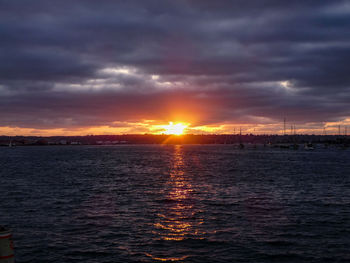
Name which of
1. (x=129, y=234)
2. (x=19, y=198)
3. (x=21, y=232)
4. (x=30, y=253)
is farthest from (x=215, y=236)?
(x=19, y=198)

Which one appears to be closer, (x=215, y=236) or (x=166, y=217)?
(x=215, y=236)

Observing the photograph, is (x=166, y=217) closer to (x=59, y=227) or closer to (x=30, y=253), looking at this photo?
(x=59, y=227)

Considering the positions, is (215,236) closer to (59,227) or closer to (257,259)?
(257,259)

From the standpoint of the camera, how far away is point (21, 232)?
1077 inches

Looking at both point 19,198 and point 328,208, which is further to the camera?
point 19,198

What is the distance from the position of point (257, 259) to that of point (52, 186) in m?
44.9

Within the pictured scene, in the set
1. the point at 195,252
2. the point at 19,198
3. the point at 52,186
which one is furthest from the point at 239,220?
the point at 52,186

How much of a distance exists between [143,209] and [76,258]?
15205mm

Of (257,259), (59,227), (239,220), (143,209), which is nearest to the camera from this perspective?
(257,259)

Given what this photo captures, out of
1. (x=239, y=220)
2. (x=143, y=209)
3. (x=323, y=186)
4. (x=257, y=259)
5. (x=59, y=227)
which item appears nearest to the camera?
(x=257, y=259)

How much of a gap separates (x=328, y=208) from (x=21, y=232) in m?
30.2

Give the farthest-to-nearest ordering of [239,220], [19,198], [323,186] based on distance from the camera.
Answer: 1. [323,186]
2. [19,198]
3. [239,220]

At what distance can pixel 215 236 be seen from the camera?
25938mm

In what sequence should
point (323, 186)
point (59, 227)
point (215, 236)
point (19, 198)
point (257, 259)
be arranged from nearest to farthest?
point (257, 259) → point (215, 236) → point (59, 227) → point (19, 198) → point (323, 186)
